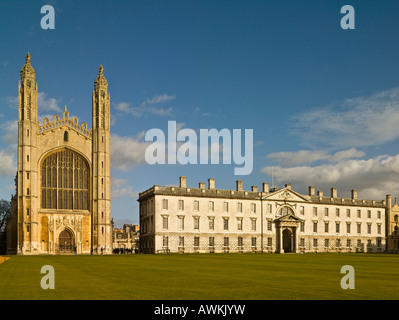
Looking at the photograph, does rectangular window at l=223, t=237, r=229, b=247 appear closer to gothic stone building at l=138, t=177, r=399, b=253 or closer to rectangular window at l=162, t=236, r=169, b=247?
gothic stone building at l=138, t=177, r=399, b=253

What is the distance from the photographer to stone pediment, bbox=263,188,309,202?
78.4 meters

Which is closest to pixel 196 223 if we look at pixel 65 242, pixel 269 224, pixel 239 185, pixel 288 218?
pixel 239 185

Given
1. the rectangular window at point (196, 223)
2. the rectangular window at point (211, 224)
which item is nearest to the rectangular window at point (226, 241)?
the rectangular window at point (211, 224)

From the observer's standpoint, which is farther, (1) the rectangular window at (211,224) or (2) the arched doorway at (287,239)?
(2) the arched doorway at (287,239)

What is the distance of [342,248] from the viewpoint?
8388 centimetres

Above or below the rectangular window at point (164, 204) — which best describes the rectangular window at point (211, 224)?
below

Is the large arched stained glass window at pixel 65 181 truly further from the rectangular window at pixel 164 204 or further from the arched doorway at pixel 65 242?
the rectangular window at pixel 164 204

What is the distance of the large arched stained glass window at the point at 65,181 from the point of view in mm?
63906

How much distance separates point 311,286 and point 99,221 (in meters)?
51.3

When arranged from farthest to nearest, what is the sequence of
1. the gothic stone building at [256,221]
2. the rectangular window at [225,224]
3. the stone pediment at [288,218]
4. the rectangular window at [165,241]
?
the stone pediment at [288,218] < the rectangular window at [225,224] < the gothic stone building at [256,221] < the rectangular window at [165,241]

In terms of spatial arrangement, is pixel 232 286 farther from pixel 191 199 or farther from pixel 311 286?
pixel 191 199

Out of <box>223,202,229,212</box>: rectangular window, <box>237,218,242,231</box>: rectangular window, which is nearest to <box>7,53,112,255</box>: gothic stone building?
<box>223,202,229,212</box>: rectangular window

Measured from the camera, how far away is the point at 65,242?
63.8 metres
